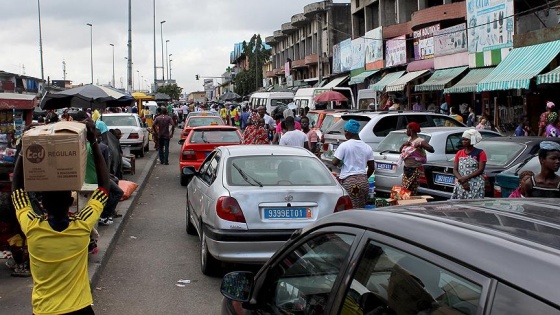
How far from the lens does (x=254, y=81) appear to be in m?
96.5

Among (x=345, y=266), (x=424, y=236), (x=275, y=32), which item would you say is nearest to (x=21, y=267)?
(x=345, y=266)

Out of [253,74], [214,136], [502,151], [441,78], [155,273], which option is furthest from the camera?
[253,74]

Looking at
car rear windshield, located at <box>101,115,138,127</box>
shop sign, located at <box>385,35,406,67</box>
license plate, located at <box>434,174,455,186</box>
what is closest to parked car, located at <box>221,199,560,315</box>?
license plate, located at <box>434,174,455,186</box>

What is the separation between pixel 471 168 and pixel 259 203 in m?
3.42

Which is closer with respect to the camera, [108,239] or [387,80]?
[108,239]

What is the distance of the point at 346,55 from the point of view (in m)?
44.5

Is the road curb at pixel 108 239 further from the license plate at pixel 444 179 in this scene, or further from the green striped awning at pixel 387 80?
the green striped awning at pixel 387 80

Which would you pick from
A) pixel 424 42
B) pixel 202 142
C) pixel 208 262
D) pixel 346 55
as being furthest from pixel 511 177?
pixel 346 55

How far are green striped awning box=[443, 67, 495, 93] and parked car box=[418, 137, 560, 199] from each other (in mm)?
12661

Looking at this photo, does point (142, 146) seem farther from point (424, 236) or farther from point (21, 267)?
point (424, 236)

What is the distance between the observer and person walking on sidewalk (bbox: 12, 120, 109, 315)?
13.0 feet

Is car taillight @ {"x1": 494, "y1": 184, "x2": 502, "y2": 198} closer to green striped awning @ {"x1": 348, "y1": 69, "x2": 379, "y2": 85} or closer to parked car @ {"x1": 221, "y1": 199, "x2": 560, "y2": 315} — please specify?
parked car @ {"x1": 221, "y1": 199, "x2": 560, "y2": 315}

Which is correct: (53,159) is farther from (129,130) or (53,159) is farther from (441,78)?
(441,78)

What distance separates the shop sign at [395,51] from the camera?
107 feet
